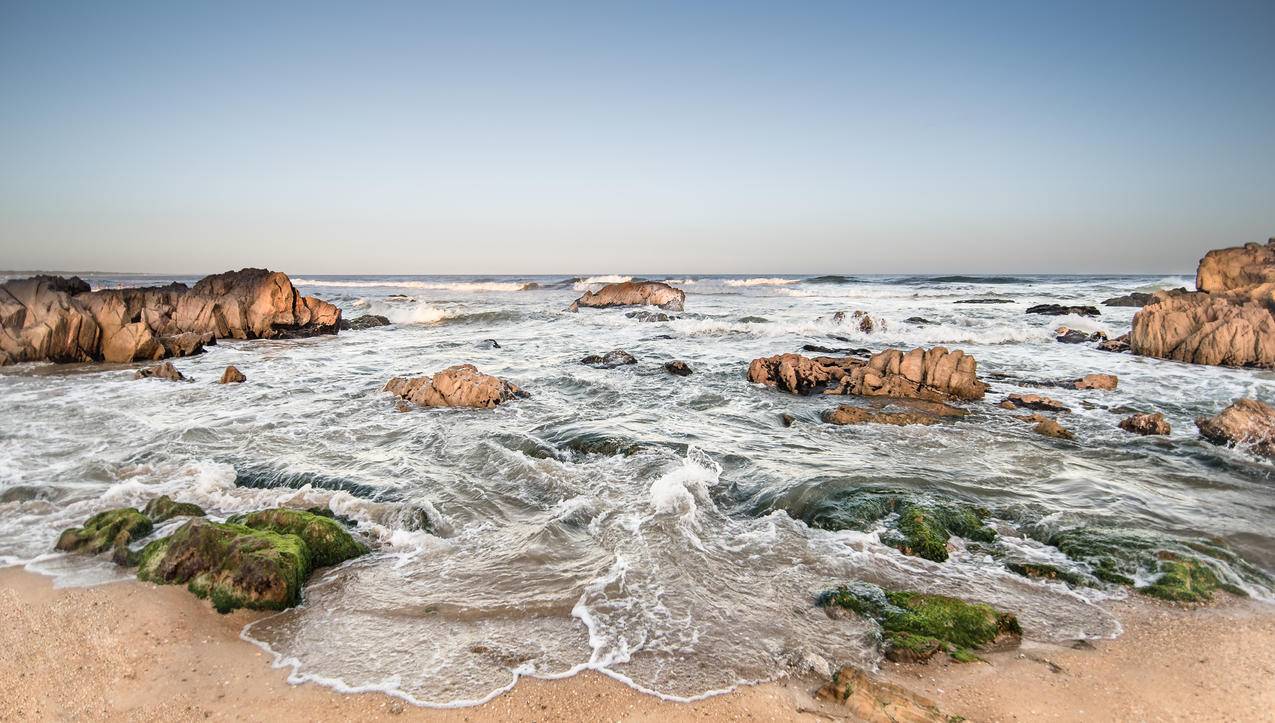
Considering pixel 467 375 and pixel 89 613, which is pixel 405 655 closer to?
pixel 89 613

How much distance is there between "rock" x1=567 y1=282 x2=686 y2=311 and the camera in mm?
36312

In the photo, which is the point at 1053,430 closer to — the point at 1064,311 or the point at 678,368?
the point at 678,368

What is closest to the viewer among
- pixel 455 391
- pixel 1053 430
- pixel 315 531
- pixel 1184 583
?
pixel 1184 583

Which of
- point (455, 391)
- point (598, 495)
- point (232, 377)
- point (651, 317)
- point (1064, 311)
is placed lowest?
point (598, 495)

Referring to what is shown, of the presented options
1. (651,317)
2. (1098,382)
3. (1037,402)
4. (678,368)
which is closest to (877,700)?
(1037,402)

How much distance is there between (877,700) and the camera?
338 centimetres

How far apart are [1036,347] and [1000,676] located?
18820 millimetres

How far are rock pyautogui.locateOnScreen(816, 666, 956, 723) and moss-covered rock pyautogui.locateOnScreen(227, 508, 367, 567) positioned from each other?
4100 mm

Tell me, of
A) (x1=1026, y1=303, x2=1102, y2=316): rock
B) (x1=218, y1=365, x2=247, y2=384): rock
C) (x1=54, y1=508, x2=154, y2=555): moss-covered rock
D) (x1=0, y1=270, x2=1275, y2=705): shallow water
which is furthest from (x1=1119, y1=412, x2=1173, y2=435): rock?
(x1=1026, y1=303, x2=1102, y2=316): rock

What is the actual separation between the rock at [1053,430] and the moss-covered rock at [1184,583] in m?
4.41

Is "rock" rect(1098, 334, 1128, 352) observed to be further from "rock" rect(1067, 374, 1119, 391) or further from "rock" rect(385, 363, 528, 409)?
"rock" rect(385, 363, 528, 409)

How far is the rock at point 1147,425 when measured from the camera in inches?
367

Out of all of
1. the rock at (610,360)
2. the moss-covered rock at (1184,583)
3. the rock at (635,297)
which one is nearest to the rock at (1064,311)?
the rock at (635,297)

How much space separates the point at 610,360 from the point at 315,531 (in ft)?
37.1
